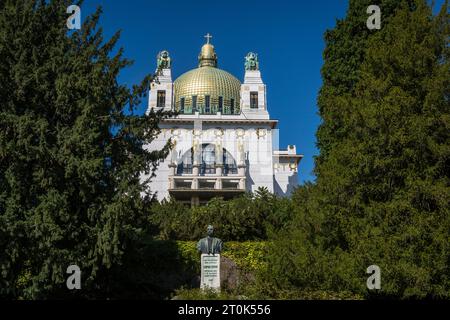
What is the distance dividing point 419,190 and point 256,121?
1523 inches

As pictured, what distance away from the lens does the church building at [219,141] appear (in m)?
49.8

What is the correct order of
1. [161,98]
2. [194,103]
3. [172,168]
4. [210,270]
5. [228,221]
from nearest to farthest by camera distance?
[210,270]
[228,221]
[172,168]
[161,98]
[194,103]

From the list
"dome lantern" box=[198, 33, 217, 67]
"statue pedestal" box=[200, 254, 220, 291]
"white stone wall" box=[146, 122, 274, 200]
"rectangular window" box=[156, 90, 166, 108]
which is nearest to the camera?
"statue pedestal" box=[200, 254, 220, 291]

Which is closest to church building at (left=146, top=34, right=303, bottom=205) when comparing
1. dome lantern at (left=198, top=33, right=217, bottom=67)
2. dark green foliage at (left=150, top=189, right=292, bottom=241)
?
dome lantern at (left=198, top=33, right=217, bottom=67)

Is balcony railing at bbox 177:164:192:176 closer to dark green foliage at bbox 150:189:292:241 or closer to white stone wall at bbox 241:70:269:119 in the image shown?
white stone wall at bbox 241:70:269:119

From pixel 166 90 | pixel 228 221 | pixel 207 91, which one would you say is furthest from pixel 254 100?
pixel 228 221

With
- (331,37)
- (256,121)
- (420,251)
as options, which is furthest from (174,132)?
(420,251)

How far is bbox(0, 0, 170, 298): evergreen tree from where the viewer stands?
1434 centimetres

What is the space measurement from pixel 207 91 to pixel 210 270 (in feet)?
142

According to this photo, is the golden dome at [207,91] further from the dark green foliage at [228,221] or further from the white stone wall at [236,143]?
the dark green foliage at [228,221]

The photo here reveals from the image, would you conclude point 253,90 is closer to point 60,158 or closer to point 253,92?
point 253,92

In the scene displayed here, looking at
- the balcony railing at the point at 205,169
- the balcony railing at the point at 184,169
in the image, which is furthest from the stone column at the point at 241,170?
the balcony railing at the point at 184,169

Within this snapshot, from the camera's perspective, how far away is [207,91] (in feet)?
191
